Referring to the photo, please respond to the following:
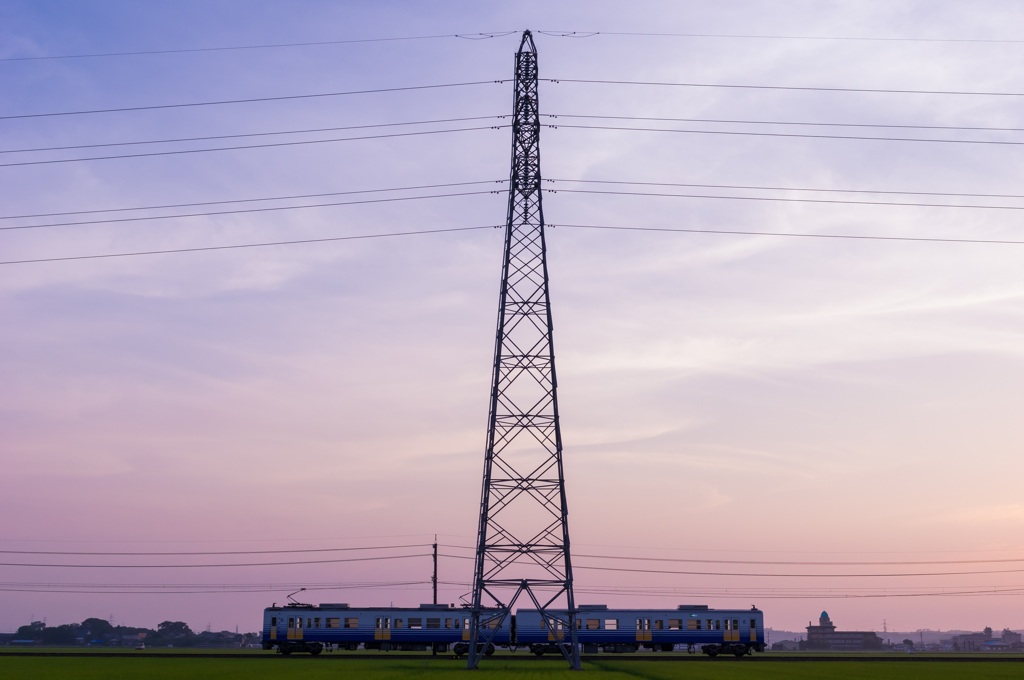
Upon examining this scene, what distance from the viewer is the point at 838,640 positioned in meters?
194

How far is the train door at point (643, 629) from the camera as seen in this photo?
271 ft

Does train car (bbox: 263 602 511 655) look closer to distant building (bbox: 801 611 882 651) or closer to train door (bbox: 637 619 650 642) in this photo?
train door (bbox: 637 619 650 642)

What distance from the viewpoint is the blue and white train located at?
81.7 meters

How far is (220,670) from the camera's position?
168ft

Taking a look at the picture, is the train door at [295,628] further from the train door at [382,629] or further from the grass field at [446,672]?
the grass field at [446,672]

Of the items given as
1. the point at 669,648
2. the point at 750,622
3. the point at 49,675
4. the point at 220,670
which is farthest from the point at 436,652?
the point at 49,675

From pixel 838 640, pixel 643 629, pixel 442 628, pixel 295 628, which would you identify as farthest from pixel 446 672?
pixel 838 640

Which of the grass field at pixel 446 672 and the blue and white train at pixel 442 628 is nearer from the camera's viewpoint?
the grass field at pixel 446 672

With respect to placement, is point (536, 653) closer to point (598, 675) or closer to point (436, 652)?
point (436, 652)

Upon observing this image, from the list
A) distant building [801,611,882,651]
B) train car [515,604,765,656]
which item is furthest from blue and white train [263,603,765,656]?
distant building [801,611,882,651]

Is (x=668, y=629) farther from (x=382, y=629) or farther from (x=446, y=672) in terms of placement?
(x=446, y=672)

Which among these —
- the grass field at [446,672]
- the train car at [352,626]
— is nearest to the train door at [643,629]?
the train car at [352,626]

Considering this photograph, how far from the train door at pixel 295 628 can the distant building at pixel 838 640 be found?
415 feet

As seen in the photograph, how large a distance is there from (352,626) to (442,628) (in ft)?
23.2
